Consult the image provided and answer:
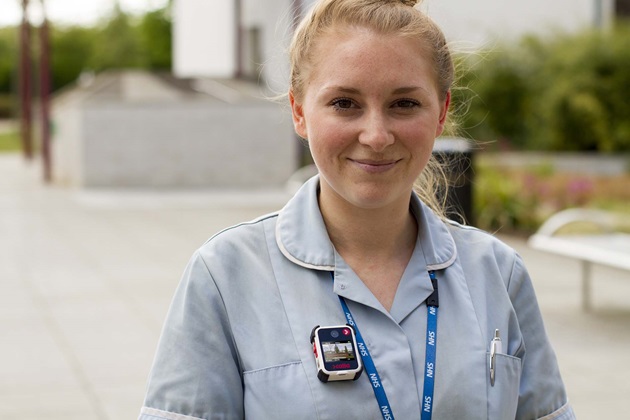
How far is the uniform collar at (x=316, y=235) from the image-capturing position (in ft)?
6.72

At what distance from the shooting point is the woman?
6.39 feet

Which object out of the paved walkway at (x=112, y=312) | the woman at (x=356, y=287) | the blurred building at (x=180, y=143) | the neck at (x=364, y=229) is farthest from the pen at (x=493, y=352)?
the blurred building at (x=180, y=143)

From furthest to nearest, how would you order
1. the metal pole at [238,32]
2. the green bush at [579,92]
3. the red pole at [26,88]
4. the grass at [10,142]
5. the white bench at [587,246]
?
the grass at [10,142], the red pole at [26,88], the metal pole at [238,32], the green bush at [579,92], the white bench at [587,246]

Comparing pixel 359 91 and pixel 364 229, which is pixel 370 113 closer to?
pixel 359 91

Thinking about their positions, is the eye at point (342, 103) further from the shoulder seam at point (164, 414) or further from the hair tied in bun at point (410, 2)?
the shoulder seam at point (164, 414)

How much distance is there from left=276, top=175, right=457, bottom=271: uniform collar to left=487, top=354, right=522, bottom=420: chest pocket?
0.23 m

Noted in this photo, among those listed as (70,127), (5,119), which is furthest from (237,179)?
(5,119)

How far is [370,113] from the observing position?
1997 millimetres

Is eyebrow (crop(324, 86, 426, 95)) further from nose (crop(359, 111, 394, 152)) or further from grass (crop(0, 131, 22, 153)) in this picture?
grass (crop(0, 131, 22, 153))

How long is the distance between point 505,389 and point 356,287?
0.36 metres

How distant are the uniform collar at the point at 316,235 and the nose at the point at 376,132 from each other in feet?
0.69

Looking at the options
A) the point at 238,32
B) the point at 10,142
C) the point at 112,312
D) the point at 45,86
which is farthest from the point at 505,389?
the point at 10,142

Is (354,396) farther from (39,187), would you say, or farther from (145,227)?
(39,187)

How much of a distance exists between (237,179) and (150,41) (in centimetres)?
6298
